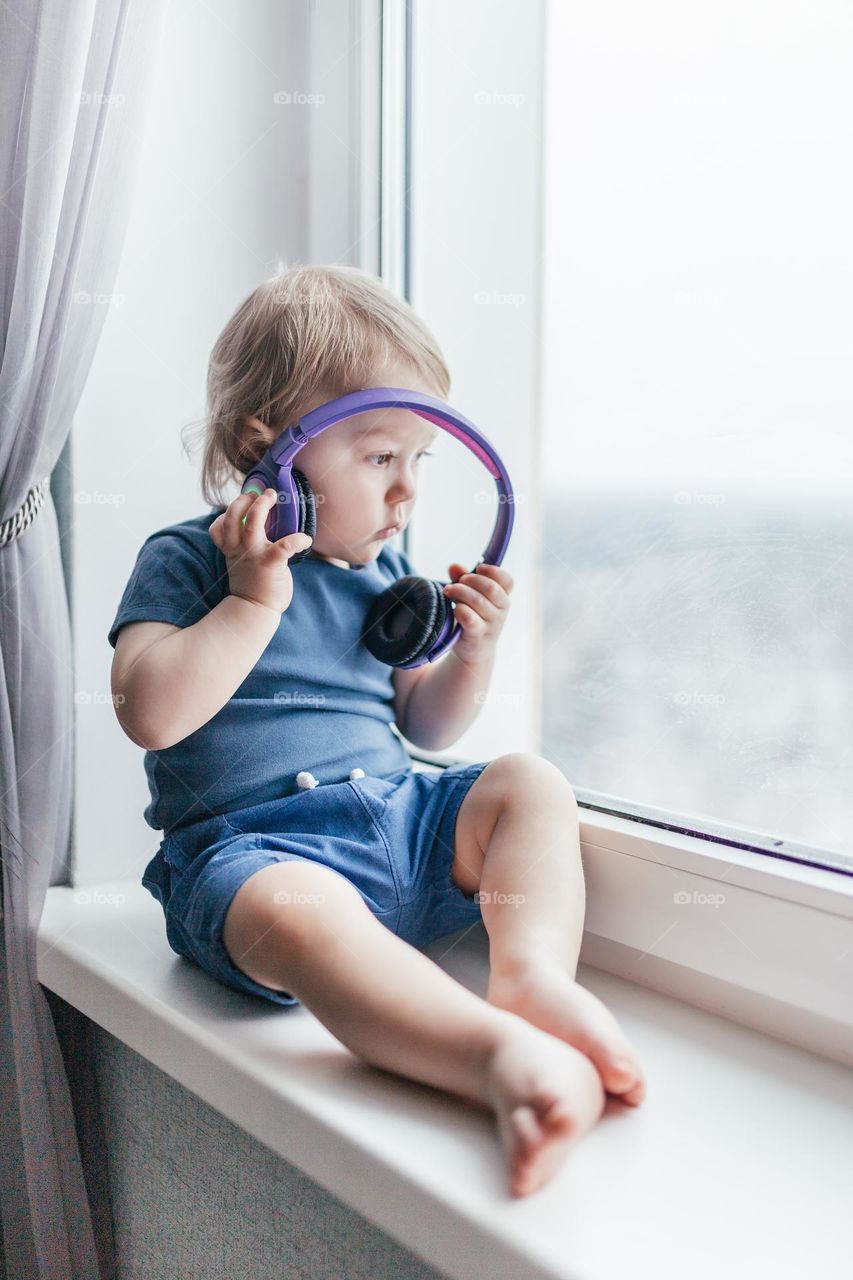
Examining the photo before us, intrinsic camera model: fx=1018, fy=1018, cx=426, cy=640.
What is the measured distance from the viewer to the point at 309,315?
0.89 metres

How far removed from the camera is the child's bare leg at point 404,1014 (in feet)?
1.82

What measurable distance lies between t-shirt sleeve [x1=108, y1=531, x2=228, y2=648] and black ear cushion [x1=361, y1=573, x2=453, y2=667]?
0.16m

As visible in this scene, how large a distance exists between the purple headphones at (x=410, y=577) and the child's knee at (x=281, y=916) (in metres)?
0.24

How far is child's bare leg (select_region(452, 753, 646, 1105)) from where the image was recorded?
24.9 inches

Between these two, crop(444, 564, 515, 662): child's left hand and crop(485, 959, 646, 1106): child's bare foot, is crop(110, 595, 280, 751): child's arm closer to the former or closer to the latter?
crop(444, 564, 515, 662): child's left hand

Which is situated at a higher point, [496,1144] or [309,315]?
[309,315]

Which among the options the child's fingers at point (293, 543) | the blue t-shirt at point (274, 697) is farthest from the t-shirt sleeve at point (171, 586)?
the child's fingers at point (293, 543)

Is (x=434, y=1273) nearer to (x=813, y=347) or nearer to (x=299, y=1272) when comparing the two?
(x=299, y=1272)

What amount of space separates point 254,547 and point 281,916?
0.28 m

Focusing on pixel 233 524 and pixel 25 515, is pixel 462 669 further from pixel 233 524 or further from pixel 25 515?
pixel 25 515

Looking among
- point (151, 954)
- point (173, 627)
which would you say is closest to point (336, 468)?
point (173, 627)

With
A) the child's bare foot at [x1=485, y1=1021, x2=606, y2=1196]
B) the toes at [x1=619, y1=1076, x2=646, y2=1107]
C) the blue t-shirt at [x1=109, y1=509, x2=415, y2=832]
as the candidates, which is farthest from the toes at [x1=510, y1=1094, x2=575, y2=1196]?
the blue t-shirt at [x1=109, y1=509, x2=415, y2=832]

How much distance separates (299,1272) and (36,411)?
2.44 ft

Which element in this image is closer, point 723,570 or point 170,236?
point 723,570
